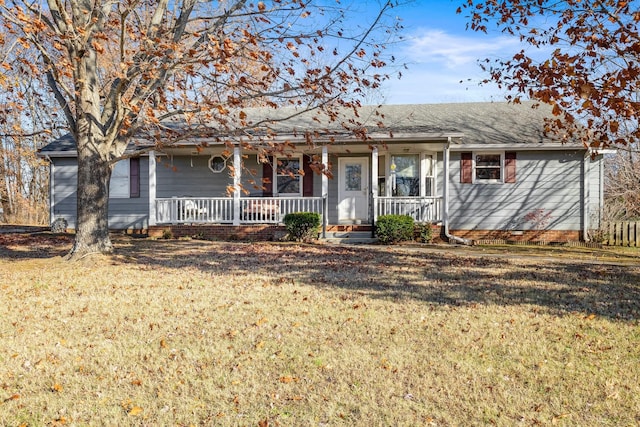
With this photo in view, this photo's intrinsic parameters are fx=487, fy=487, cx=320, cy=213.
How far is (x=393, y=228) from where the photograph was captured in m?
13.1

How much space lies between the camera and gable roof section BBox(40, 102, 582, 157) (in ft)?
45.2

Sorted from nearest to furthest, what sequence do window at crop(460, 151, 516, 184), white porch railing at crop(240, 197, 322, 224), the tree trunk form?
the tree trunk → white porch railing at crop(240, 197, 322, 224) → window at crop(460, 151, 516, 184)

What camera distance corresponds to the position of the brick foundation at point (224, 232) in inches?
568

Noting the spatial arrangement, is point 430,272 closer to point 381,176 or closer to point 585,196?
point 381,176

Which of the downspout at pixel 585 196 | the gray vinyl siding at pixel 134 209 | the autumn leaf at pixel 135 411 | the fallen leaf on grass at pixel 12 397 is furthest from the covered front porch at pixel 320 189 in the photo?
the autumn leaf at pixel 135 411

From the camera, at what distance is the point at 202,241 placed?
13.7 m

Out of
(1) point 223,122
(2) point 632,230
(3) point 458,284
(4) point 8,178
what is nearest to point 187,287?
(1) point 223,122

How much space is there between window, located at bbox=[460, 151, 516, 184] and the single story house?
31 mm

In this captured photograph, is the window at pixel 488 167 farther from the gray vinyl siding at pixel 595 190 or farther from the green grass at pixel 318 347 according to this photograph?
the green grass at pixel 318 347

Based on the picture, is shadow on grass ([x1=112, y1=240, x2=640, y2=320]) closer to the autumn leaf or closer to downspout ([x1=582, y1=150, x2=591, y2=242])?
the autumn leaf

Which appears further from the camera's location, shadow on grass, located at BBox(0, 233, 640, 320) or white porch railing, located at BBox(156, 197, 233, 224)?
white porch railing, located at BBox(156, 197, 233, 224)

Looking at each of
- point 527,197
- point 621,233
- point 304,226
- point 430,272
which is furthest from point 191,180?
point 621,233

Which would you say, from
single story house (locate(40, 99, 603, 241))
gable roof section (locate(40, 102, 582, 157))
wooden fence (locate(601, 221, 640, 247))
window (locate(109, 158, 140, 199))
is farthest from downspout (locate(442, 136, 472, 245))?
window (locate(109, 158, 140, 199))

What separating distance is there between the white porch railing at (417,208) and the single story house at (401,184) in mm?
30
